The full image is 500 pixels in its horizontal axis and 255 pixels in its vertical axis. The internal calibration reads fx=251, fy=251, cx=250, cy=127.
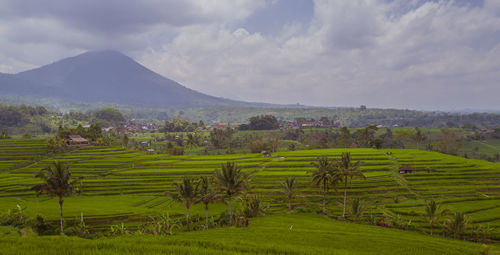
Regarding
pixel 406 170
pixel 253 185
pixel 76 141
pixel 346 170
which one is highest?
pixel 346 170

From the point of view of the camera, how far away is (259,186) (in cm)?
5612

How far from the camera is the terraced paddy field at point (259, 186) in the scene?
130 ft

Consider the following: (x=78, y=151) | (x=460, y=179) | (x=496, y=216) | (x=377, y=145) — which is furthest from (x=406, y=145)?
(x=78, y=151)

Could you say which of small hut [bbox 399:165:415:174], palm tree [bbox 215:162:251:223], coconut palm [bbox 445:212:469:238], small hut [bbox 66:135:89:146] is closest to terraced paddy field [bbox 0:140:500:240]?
small hut [bbox 399:165:415:174]

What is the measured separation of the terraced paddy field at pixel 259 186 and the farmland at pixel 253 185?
0.14 m

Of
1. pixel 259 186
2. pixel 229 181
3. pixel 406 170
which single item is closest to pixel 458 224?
pixel 229 181

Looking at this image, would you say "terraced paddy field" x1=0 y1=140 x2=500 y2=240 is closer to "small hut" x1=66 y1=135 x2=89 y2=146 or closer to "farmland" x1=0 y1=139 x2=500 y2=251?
"farmland" x1=0 y1=139 x2=500 y2=251

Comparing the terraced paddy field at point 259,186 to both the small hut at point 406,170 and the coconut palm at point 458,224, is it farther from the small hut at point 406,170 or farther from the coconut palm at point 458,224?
the coconut palm at point 458,224

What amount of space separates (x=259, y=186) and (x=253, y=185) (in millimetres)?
1367

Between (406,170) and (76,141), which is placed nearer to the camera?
(406,170)

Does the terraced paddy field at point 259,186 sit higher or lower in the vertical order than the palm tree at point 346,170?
lower

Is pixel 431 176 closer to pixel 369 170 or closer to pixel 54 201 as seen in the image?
pixel 369 170

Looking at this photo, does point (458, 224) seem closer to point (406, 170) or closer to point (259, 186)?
point (406, 170)

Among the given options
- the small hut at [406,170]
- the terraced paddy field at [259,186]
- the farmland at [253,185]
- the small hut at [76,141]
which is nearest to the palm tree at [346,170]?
the farmland at [253,185]
